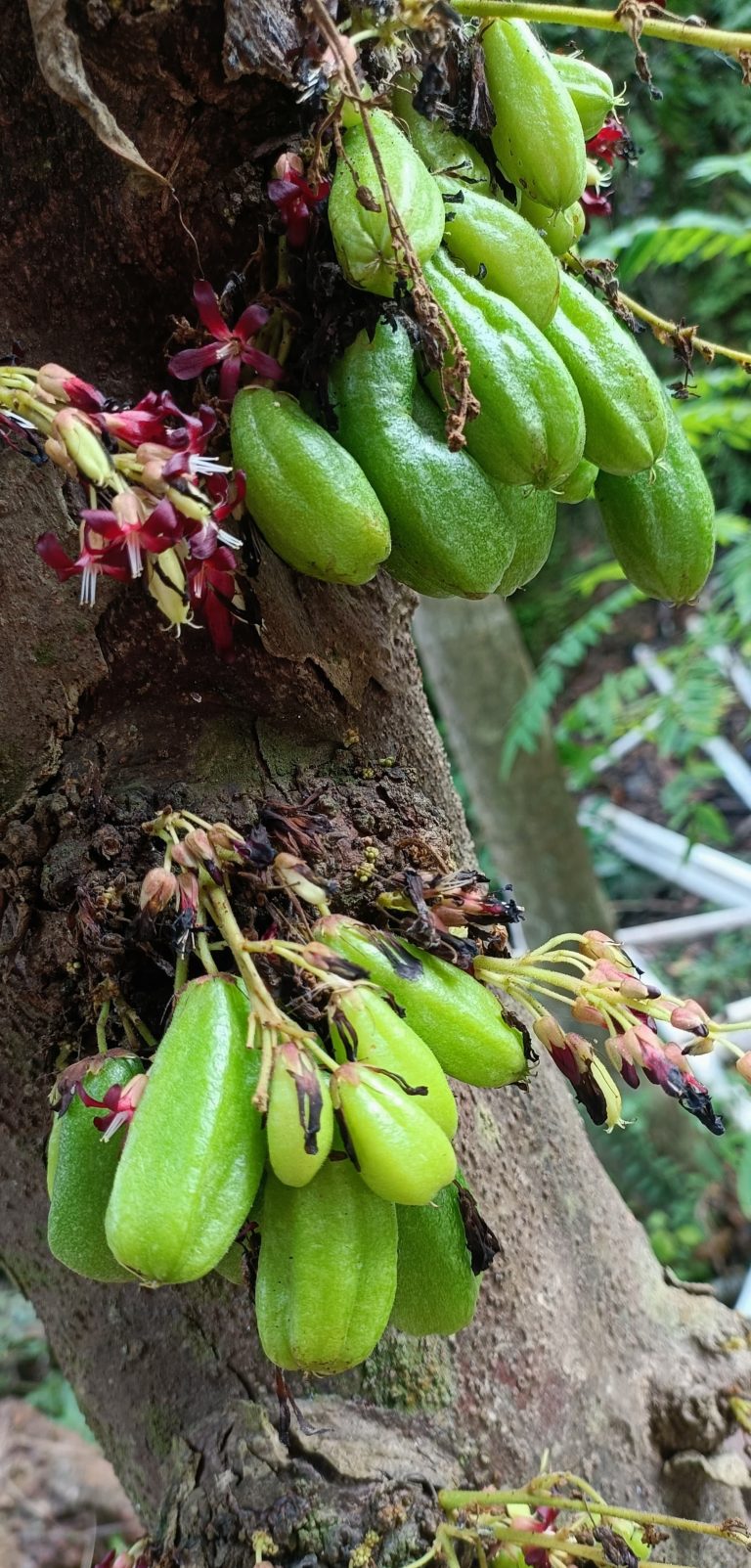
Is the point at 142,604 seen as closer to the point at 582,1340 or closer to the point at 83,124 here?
the point at 83,124

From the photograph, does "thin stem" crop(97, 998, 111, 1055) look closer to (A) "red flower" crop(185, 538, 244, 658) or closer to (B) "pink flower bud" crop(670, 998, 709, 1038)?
(A) "red flower" crop(185, 538, 244, 658)

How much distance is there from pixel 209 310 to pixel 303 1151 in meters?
0.70

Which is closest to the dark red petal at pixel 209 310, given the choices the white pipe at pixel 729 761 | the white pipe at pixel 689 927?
the white pipe at pixel 689 927

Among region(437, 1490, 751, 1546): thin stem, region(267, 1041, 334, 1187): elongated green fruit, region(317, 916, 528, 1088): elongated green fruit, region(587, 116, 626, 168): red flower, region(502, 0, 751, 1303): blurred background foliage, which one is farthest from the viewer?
region(502, 0, 751, 1303): blurred background foliage

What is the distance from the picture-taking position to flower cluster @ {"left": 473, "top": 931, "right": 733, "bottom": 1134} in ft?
3.07

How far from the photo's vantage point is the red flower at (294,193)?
937mm

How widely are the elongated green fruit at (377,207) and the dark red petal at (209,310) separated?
0.11 m

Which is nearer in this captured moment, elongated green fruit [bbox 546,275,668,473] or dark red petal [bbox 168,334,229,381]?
dark red petal [bbox 168,334,229,381]

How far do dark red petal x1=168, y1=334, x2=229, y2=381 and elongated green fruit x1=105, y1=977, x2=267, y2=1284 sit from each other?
541 millimetres

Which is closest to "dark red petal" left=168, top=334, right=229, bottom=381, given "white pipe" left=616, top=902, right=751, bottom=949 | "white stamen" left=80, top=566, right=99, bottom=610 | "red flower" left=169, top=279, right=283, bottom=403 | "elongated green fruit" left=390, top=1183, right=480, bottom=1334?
"red flower" left=169, top=279, right=283, bottom=403

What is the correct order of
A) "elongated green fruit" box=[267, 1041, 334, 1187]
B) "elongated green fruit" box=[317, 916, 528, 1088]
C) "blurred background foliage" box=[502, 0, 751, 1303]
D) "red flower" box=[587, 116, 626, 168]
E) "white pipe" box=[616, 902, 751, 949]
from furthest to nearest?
"white pipe" box=[616, 902, 751, 949] → "blurred background foliage" box=[502, 0, 751, 1303] → "red flower" box=[587, 116, 626, 168] → "elongated green fruit" box=[317, 916, 528, 1088] → "elongated green fruit" box=[267, 1041, 334, 1187]

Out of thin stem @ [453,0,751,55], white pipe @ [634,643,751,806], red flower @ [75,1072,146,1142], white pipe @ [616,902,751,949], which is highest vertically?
thin stem @ [453,0,751,55]

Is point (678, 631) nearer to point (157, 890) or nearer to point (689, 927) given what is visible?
point (689, 927)

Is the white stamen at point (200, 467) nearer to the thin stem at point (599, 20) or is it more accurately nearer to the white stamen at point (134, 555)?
the white stamen at point (134, 555)
